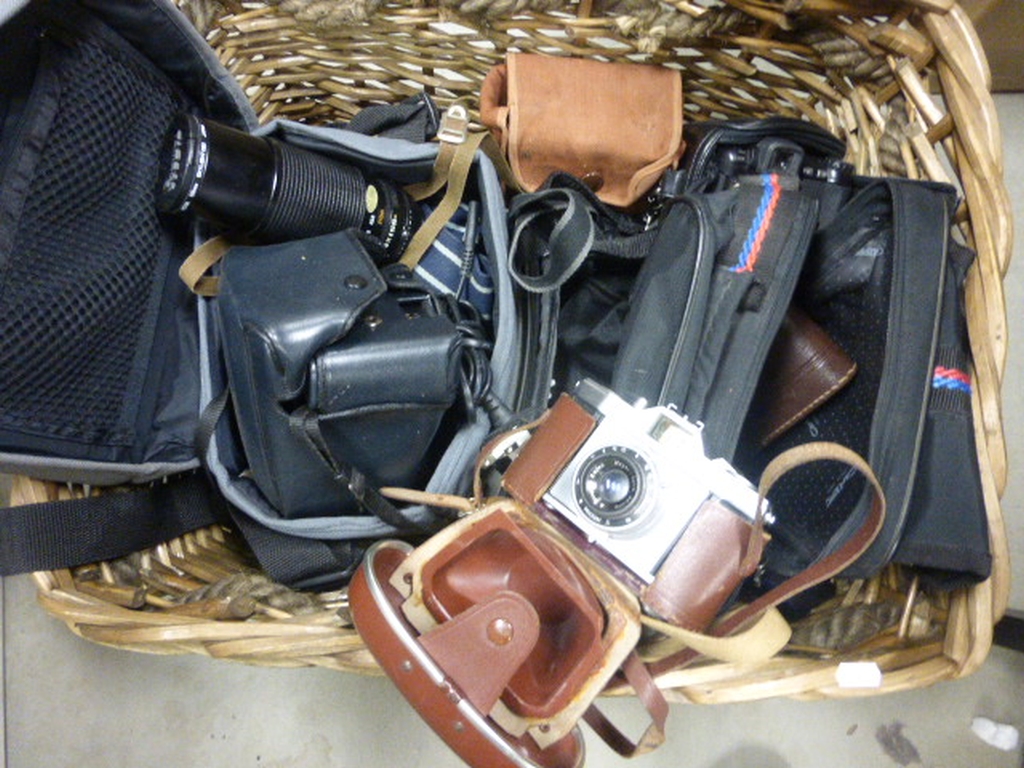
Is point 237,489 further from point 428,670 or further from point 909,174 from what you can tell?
point 909,174

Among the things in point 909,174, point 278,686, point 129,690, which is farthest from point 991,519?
point 129,690

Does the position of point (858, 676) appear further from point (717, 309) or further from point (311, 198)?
point (311, 198)

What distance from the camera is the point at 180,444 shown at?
736 millimetres

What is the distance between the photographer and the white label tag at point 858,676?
565 mm

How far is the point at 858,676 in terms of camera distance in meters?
0.57

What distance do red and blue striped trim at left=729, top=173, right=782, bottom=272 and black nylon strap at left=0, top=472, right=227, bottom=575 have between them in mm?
570

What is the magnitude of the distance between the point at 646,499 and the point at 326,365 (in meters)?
0.26

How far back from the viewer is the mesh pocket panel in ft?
1.91

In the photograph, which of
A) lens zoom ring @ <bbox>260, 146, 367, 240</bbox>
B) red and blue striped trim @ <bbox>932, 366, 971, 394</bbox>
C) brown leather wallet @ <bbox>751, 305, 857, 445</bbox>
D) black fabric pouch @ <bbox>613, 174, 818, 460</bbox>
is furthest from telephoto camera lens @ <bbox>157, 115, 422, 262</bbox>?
red and blue striped trim @ <bbox>932, 366, 971, 394</bbox>

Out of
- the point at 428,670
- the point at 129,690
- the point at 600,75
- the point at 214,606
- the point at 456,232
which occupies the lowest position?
the point at 129,690

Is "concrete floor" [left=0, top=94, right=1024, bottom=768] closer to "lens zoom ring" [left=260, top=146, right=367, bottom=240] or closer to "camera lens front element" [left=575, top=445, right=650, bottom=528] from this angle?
"camera lens front element" [left=575, top=445, right=650, bottom=528]

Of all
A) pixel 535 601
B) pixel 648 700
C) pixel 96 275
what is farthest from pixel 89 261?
pixel 648 700

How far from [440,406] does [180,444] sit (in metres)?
0.29

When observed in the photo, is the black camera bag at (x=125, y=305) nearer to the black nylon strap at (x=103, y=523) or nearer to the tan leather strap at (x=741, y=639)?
the black nylon strap at (x=103, y=523)
